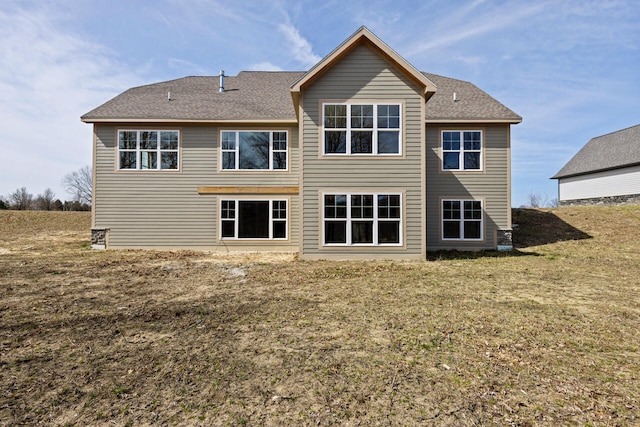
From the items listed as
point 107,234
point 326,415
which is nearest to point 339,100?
point 326,415

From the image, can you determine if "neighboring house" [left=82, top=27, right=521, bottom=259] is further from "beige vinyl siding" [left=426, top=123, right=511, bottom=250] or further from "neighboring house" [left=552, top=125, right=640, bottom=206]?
"neighboring house" [left=552, top=125, right=640, bottom=206]

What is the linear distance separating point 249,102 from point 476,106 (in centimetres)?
1036

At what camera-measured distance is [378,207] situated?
11422 millimetres

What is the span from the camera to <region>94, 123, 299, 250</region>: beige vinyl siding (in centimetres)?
1368

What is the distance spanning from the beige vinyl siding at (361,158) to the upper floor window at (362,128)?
0.79ft

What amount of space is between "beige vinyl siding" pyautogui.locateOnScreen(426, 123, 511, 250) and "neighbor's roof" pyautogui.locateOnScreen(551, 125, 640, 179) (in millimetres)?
20027

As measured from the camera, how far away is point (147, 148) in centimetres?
1382

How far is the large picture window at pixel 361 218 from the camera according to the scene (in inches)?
448

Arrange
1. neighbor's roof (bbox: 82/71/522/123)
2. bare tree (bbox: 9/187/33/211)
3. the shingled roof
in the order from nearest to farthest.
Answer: neighbor's roof (bbox: 82/71/522/123), the shingled roof, bare tree (bbox: 9/187/33/211)

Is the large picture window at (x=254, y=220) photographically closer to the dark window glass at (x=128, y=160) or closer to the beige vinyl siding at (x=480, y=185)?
the dark window glass at (x=128, y=160)

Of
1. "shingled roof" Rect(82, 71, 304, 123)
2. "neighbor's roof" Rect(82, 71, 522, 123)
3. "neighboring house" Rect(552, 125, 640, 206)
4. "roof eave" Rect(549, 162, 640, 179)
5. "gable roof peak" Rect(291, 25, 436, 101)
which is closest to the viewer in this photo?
"gable roof peak" Rect(291, 25, 436, 101)

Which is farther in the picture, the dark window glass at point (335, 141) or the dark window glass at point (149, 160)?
the dark window glass at point (149, 160)

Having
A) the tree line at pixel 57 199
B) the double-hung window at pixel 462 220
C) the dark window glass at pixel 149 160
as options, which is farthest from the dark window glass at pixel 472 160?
the tree line at pixel 57 199

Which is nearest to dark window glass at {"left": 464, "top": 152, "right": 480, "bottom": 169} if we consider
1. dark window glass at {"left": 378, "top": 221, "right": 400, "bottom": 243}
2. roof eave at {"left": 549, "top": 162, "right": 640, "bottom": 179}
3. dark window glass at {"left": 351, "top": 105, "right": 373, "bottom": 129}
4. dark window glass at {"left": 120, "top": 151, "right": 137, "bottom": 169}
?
dark window glass at {"left": 378, "top": 221, "right": 400, "bottom": 243}
